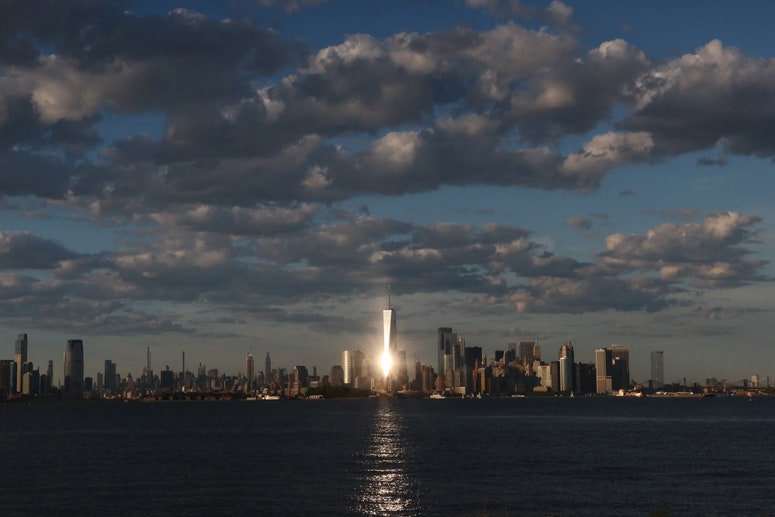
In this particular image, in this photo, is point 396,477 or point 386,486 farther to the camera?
point 396,477

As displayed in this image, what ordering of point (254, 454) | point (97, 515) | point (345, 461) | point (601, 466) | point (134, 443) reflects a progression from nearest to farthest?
point (97, 515) < point (601, 466) < point (345, 461) < point (254, 454) < point (134, 443)

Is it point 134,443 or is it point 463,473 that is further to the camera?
point 134,443

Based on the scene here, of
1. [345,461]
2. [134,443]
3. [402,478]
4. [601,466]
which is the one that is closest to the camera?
[402,478]

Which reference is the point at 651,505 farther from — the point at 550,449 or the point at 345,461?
the point at 550,449

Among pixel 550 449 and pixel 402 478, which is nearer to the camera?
pixel 402 478

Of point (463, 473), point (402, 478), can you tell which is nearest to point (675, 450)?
point (463, 473)

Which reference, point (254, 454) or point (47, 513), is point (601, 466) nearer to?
point (254, 454)

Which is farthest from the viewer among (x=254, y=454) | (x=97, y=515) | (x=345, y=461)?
(x=254, y=454)

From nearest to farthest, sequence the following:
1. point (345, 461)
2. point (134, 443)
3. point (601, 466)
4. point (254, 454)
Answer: point (601, 466)
point (345, 461)
point (254, 454)
point (134, 443)

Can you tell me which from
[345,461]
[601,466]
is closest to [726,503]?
[601,466]
